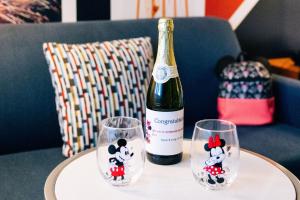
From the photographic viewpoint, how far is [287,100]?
6.67ft

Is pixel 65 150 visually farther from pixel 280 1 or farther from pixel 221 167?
pixel 280 1

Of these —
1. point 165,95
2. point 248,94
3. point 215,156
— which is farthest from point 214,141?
point 248,94

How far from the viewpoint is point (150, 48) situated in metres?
1.93

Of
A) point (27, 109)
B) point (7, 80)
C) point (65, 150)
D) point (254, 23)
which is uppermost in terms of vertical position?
point (254, 23)

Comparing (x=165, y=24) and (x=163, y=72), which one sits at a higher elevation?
(x=165, y=24)

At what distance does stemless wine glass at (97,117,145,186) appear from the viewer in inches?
40.3

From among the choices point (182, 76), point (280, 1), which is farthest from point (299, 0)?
point (182, 76)

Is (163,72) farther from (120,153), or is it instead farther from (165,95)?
(120,153)

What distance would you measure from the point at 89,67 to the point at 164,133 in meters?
0.65

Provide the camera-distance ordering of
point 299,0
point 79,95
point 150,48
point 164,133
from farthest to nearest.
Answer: point 299,0 → point 150,48 → point 79,95 → point 164,133

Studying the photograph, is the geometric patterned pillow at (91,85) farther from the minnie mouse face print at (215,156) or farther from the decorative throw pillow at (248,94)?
the minnie mouse face print at (215,156)

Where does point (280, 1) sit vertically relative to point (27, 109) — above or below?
above

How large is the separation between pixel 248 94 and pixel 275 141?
0.25 metres

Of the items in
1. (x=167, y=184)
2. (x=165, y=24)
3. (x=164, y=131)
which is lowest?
(x=167, y=184)
